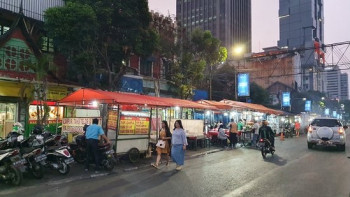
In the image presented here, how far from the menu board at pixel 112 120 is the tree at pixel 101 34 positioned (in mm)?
5676

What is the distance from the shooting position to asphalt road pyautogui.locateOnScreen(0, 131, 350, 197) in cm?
774

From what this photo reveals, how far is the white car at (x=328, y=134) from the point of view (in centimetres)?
1761

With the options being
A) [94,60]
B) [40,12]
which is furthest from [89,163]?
[40,12]

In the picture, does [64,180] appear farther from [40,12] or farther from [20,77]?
[40,12]

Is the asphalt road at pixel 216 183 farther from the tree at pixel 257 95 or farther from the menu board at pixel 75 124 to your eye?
the tree at pixel 257 95

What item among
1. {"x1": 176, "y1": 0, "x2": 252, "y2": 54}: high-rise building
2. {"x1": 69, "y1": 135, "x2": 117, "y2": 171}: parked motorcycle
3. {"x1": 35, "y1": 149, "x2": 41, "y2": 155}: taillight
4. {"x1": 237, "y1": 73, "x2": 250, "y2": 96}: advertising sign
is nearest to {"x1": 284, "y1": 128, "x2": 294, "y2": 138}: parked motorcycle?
{"x1": 237, "y1": 73, "x2": 250, "y2": 96}: advertising sign

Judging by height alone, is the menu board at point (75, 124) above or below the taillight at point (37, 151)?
above

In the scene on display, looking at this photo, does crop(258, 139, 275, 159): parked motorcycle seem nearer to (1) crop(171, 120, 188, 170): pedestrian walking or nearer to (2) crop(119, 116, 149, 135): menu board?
(1) crop(171, 120, 188, 170): pedestrian walking

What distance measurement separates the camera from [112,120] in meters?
12.5

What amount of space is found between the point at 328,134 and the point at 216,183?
11542 millimetres

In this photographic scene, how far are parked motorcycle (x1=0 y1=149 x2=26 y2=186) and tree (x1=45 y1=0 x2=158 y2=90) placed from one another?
9.18 meters

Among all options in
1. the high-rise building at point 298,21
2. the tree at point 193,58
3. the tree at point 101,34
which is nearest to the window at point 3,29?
the tree at point 101,34

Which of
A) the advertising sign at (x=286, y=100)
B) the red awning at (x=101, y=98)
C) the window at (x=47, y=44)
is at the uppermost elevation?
the window at (x=47, y=44)

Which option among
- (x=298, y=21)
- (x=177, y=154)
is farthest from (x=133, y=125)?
(x=298, y=21)
